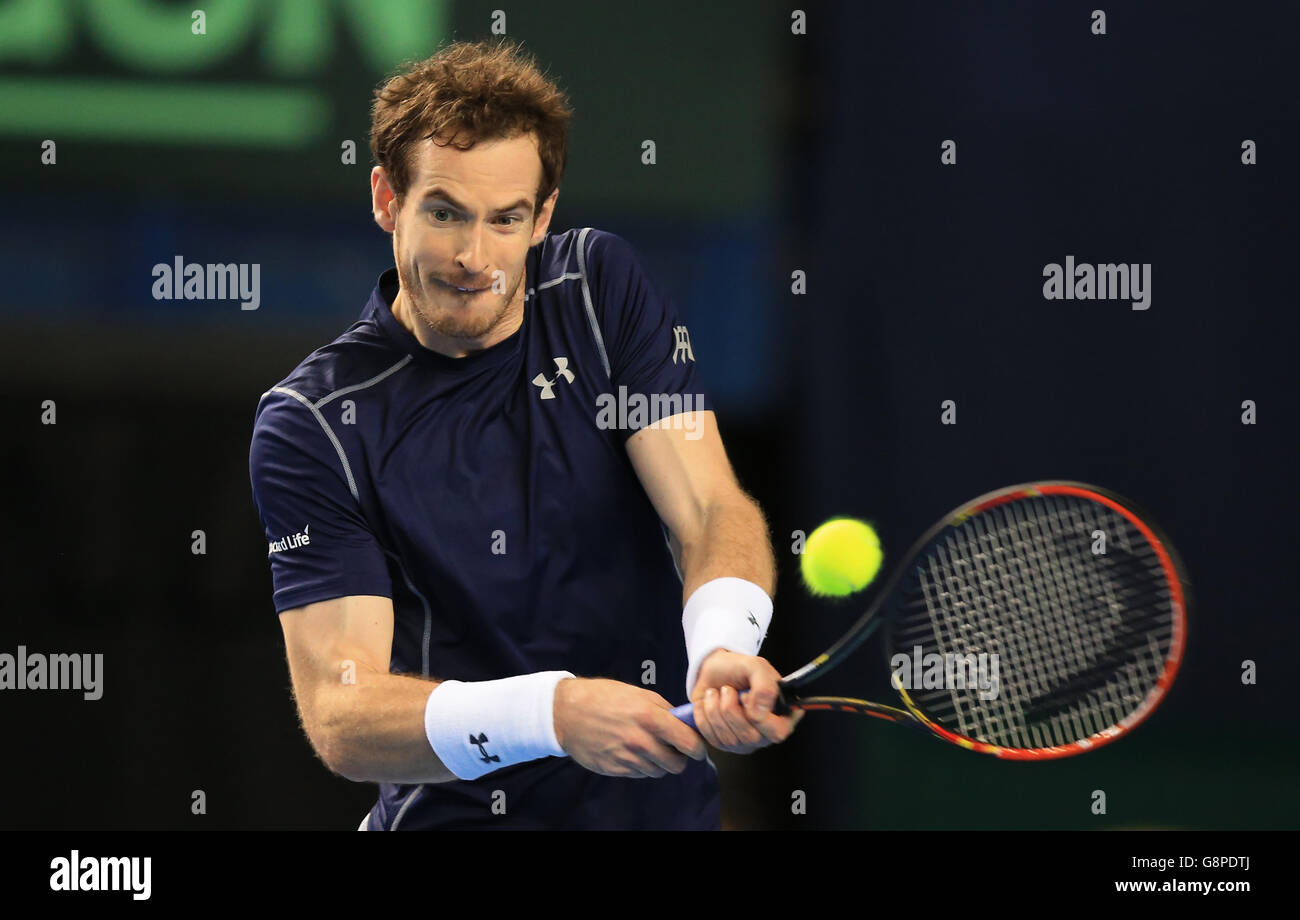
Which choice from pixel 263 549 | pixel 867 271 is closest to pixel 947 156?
pixel 867 271

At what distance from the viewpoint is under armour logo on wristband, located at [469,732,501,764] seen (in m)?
2.36

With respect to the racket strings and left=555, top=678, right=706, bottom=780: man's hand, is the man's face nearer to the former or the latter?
left=555, top=678, right=706, bottom=780: man's hand

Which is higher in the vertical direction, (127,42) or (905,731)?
(127,42)

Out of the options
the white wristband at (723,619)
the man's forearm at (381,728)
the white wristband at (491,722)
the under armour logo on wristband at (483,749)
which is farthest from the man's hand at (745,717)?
the man's forearm at (381,728)

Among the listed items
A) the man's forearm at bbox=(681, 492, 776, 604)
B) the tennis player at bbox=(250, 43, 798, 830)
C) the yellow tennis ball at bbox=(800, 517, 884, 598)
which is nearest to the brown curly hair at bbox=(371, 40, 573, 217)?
the tennis player at bbox=(250, 43, 798, 830)

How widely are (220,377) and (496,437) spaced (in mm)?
1330

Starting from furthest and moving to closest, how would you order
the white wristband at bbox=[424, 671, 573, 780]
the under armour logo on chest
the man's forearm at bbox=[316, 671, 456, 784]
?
the under armour logo on chest
the man's forearm at bbox=[316, 671, 456, 784]
the white wristband at bbox=[424, 671, 573, 780]

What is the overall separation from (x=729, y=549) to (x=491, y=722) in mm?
500

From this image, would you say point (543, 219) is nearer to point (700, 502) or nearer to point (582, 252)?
point (582, 252)

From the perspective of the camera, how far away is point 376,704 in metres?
2.43

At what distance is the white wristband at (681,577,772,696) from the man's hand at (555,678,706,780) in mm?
141

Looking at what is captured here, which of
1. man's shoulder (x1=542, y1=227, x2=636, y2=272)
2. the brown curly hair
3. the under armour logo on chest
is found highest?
the brown curly hair

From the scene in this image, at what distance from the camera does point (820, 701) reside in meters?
2.29
